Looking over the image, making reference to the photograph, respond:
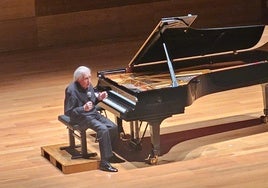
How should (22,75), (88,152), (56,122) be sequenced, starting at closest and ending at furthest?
(88,152), (56,122), (22,75)

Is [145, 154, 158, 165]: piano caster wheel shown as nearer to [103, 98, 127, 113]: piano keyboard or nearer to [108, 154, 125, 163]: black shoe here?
[108, 154, 125, 163]: black shoe

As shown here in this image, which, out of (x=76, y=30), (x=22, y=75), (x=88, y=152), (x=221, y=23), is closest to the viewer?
(x=88, y=152)

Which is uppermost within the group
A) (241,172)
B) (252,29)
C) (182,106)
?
(252,29)

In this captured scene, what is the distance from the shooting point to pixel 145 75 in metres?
7.18

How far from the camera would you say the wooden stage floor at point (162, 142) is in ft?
20.7

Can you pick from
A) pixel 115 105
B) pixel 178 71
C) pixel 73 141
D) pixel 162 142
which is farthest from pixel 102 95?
pixel 178 71

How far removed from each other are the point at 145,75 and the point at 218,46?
78cm

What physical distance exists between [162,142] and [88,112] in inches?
35.4

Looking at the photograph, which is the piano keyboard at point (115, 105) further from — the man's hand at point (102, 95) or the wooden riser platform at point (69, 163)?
the wooden riser platform at point (69, 163)

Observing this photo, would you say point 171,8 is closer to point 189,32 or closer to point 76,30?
point 76,30

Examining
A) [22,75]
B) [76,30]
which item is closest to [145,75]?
[22,75]

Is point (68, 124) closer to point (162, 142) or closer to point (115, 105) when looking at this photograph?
point (115, 105)

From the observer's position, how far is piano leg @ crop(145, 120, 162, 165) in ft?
21.3

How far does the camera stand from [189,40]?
723 centimetres
